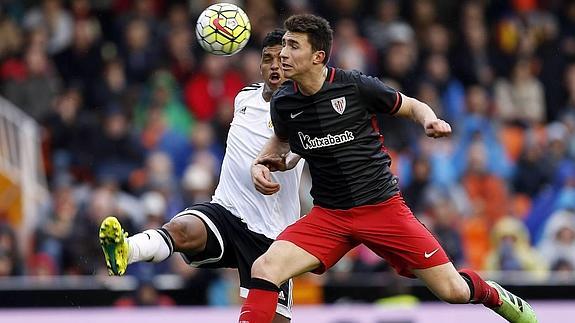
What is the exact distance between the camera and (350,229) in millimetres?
8523

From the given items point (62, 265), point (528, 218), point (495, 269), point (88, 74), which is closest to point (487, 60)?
point (528, 218)

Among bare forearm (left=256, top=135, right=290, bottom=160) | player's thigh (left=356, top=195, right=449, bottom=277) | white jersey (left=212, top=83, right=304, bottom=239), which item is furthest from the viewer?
white jersey (left=212, top=83, right=304, bottom=239)

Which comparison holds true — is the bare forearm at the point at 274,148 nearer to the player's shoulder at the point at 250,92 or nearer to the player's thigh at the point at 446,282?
the player's shoulder at the point at 250,92

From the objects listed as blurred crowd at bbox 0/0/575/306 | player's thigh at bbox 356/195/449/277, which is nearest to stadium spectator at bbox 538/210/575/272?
blurred crowd at bbox 0/0/575/306

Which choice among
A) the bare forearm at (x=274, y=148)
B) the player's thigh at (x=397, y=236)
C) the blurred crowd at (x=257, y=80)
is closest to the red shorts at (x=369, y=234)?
the player's thigh at (x=397, y=236)

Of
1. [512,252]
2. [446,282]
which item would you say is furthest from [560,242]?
[446,282]

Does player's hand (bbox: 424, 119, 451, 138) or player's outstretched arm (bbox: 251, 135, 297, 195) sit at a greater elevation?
player's hand (bbox: 424, 119, 451, 138)

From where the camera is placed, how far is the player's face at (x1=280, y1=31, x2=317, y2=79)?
27.3 feet

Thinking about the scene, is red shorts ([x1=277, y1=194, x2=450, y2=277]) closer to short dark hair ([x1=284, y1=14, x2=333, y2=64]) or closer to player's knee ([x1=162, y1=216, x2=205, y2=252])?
player's knee ([x1=162, y1=216, x2=205, y2=252])

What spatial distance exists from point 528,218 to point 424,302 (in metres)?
2.38

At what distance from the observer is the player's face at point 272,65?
9141mm

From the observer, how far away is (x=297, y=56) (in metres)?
8.31

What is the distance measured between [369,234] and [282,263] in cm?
61

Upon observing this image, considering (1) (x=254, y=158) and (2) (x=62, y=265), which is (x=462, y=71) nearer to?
(2) (x=62, y=265)
